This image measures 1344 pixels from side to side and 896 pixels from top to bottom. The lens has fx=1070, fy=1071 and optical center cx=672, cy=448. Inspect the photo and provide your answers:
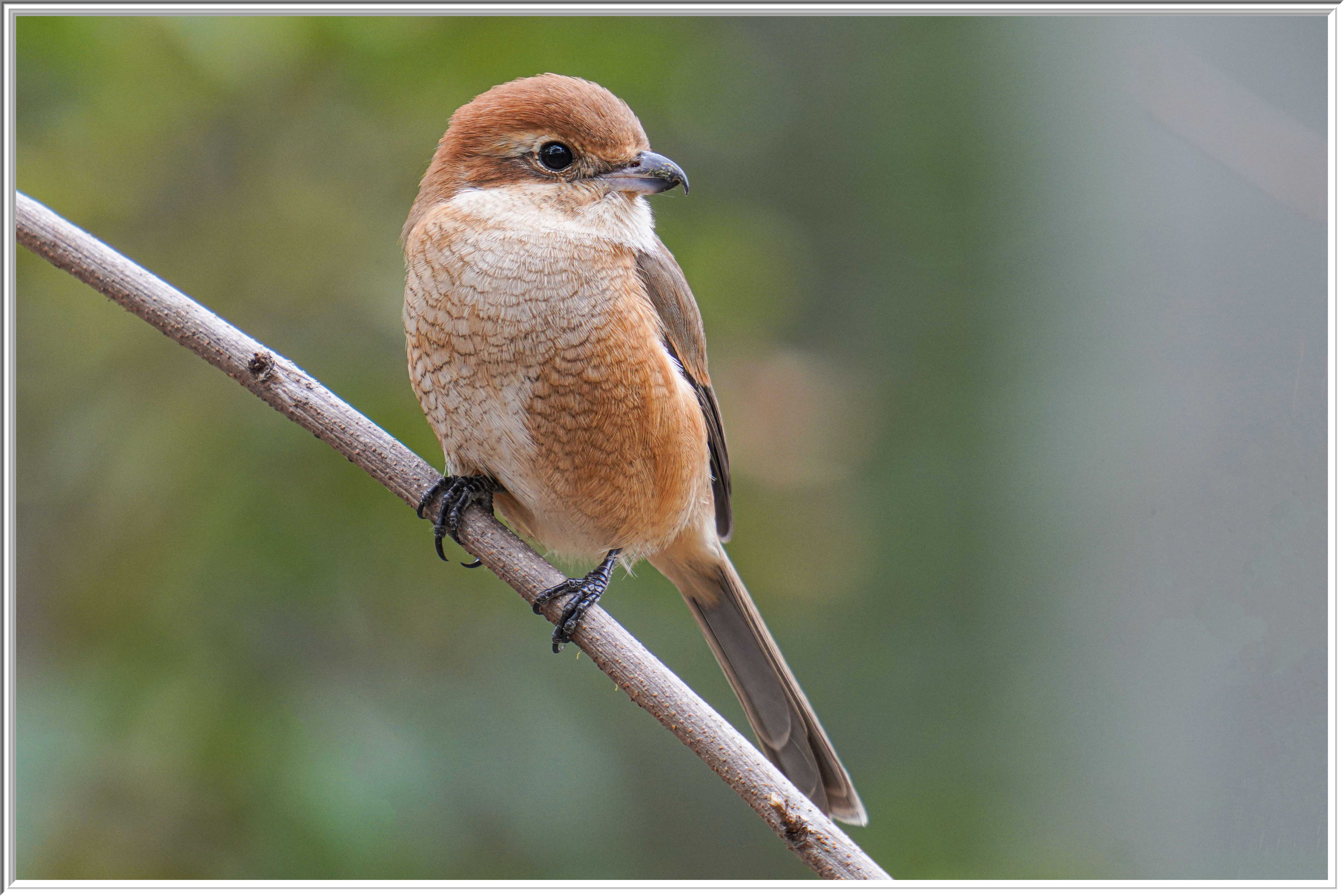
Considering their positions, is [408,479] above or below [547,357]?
below

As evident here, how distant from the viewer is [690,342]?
261cm

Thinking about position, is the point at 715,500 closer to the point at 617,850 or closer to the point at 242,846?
the point at 617,850

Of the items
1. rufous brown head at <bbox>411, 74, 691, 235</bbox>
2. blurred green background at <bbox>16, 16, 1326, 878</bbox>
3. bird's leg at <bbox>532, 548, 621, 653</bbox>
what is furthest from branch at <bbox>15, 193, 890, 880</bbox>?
rufous brown head at <bbox>411, 74, 691, 235</bbox>

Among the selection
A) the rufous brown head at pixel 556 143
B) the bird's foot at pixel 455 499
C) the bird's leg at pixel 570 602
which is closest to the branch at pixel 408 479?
the bird's leg at pixel 570 602

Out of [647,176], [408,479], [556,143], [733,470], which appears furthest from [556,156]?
[733,470]

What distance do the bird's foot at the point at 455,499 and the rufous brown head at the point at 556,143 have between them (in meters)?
0.64

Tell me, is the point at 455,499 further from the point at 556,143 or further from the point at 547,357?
the point at 556,143

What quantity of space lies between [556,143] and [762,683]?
54.5 inches

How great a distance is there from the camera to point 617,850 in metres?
2.62

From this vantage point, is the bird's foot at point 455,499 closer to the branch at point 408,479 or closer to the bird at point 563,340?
the bird at point 563,340

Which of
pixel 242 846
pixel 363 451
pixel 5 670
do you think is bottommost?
pixel 242 846

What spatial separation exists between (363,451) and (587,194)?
29.7 inches

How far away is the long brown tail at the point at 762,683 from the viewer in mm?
2566

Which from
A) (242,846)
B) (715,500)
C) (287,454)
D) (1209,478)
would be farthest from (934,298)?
(242,846)
